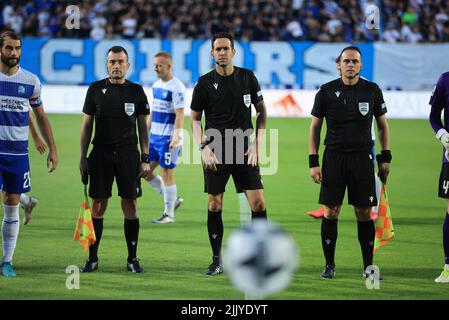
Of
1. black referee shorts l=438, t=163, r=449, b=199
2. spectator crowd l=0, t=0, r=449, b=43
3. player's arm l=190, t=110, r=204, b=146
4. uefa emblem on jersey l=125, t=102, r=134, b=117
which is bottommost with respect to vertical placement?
black referee shorts l=438, t=163, r=449, b=199

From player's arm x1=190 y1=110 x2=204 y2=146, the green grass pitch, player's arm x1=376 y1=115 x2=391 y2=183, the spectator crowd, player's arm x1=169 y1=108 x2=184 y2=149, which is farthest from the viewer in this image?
the spectator crowd

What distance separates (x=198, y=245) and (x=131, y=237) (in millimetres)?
1591

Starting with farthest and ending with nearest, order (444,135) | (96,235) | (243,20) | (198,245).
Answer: (243,20)
(198,245)
(96,235)
(444,135)

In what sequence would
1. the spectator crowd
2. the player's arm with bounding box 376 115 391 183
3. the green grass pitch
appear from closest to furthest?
1. the green grass pitch
2. the player's arm with bounding box 376 115 391 183
3. the spectator crowd

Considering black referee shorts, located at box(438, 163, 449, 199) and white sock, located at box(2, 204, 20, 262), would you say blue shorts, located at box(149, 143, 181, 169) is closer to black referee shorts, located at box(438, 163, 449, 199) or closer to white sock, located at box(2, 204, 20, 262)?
white sock, located at box(2, 204, 20, 262)

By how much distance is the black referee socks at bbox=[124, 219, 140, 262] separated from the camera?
8.41m

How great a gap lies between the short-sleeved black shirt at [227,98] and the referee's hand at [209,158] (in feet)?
0.79

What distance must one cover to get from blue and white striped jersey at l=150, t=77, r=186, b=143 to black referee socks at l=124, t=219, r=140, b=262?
3.41 meters

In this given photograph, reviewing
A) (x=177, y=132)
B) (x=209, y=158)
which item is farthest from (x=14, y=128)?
(x=177, y=132)

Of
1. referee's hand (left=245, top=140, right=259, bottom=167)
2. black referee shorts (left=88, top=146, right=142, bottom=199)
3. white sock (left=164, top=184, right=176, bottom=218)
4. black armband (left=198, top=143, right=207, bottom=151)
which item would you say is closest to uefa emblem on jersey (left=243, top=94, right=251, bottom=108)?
referee's hand (left=245, top=140, right=259, bottom=167)

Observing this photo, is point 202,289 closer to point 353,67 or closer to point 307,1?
point 353,67

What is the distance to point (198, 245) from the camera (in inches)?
388

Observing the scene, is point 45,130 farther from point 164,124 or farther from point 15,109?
point 164,124
